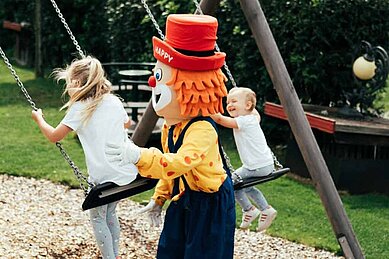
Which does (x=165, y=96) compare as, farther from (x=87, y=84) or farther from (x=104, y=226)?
(x=104, y=226)

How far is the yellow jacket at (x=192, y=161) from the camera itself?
154 inches

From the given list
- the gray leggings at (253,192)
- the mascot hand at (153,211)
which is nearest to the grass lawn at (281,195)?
the gray leggings at (253,192)

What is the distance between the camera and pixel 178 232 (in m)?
4.21

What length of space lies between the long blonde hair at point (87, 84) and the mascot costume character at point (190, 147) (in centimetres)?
42

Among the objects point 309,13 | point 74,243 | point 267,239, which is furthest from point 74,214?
point 309,13

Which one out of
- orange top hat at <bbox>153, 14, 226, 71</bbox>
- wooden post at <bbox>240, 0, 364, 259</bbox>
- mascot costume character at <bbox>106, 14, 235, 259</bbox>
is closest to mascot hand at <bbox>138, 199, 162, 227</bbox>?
mascot costume character at <bbox>106, 14, 235, 259</bbox>

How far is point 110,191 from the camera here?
423 cm

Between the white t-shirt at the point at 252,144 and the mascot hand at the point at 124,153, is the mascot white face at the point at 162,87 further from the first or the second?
the white t-shirt at the point at 252,144

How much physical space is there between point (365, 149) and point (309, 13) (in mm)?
1569

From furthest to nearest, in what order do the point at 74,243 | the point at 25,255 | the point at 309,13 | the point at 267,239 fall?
the point at 309,13 < the point at 267,239 < the point at 74,243 < the point at 25,255

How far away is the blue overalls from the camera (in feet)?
13.5

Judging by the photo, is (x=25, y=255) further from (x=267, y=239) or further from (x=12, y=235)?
(x=267, y=239)

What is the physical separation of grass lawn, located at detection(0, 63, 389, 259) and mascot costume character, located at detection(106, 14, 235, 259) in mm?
2345

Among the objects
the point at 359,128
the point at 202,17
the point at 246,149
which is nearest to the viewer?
the point at 202,17
